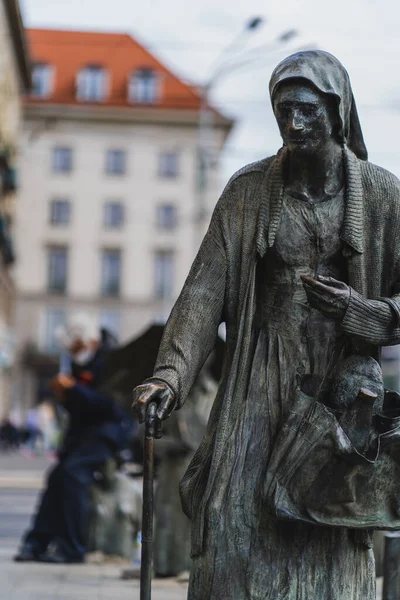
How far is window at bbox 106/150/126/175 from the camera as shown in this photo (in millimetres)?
87062

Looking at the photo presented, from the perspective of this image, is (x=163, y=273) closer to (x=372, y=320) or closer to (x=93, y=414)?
(x=93, y=414)

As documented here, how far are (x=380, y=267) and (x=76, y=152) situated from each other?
8338 centimetres

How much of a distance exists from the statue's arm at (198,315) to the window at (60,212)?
8372 cm

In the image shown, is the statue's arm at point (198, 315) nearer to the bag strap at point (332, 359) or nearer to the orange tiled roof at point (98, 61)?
the bag strap at point (332, 359)

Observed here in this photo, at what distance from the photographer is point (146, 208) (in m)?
88.4

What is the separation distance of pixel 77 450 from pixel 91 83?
79475 mm

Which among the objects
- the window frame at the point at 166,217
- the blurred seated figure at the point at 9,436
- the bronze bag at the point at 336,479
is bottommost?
the blurred seated figure at the point at 9,436

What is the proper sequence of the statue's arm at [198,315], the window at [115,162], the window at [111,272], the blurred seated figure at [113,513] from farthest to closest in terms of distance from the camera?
the window at [111,272]
the window at [115,162]
the blurred seated figure at [113,513]
the statue's arm at [198,315]

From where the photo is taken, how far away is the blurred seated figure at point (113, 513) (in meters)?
13.9

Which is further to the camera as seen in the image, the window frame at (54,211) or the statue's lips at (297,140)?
the window frame at (54,211)

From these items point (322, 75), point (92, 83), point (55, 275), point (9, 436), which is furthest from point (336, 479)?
point (92, 83)

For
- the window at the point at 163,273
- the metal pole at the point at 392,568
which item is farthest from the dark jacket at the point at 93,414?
the window at the point at 163,273

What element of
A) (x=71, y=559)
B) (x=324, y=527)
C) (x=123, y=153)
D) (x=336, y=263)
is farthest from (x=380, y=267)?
(x=123, y=153)

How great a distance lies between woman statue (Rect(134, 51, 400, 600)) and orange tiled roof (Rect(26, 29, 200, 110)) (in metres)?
82.3
